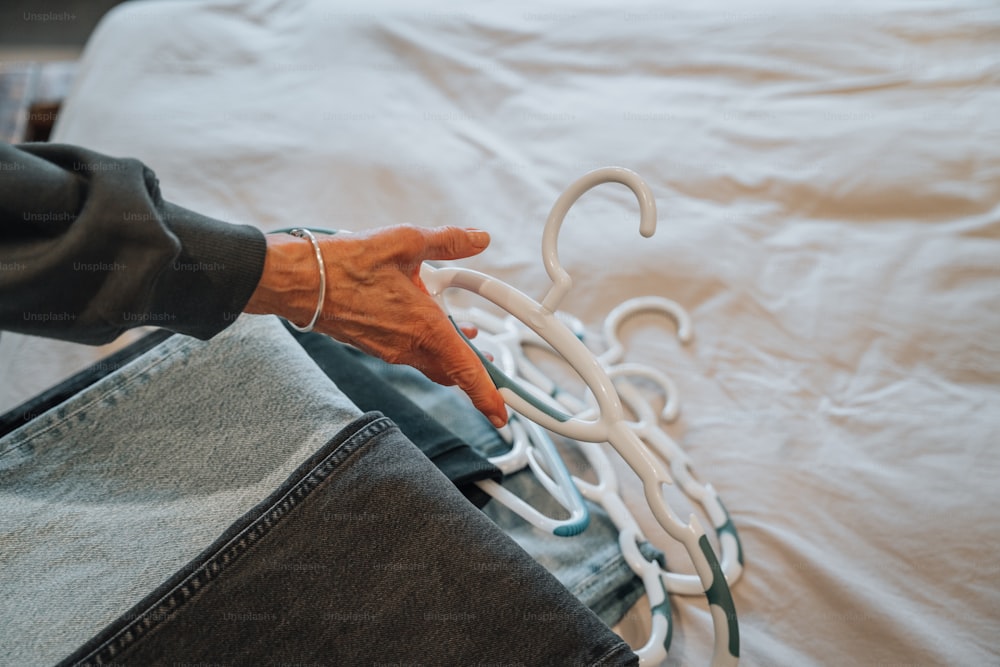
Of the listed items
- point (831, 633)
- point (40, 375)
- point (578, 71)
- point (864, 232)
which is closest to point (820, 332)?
point (864, 232)

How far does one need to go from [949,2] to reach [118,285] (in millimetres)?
1419

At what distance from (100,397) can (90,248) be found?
21cm

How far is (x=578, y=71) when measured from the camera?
137 centimetres

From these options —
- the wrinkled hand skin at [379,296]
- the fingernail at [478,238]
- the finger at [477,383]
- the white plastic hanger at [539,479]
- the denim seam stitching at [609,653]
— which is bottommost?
the white plastic hanger at [539,479]

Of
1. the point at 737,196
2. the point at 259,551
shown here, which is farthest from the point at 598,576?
the point at 737,196

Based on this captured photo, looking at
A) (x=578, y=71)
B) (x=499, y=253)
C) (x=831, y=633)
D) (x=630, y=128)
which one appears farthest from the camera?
(x=578, y=71)

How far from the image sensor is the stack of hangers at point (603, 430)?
0.70m

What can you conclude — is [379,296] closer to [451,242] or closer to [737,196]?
[451,242]

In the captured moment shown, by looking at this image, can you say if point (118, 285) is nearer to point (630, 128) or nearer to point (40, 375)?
point (40, 375)

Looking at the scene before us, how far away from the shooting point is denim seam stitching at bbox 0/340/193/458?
705 mm

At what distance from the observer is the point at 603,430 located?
2.32ft

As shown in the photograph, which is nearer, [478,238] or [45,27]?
[478,238]

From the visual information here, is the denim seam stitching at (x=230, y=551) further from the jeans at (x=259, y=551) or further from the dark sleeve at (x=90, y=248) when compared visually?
the dark sleeve at (x=90, y=248)

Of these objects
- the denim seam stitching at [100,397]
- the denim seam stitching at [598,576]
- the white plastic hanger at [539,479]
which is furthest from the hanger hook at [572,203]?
the denim seam stitching at [100,397]
